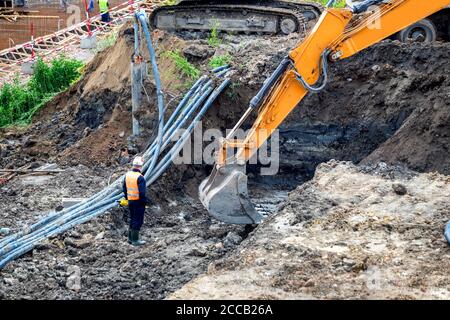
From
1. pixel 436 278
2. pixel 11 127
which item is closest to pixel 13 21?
pixel 11 127

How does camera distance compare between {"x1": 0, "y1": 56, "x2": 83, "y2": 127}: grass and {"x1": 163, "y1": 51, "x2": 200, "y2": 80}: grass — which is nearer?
→ {"x1": 163, "y1": 51, "x2": 200, "y2": 80}: grass

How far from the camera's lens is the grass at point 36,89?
18672 mm

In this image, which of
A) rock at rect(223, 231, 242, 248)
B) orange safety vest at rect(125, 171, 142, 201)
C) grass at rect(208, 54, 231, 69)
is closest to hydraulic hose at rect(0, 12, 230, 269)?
grass at rect(208, 54, 231, 69)

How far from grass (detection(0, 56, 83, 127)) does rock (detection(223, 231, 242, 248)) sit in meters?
7.99

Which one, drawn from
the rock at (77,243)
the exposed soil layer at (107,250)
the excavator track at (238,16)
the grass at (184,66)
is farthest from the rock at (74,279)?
the excavator track at (238,16)

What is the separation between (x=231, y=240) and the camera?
443 inches

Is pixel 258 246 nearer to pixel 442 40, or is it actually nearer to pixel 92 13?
pixel 442 40

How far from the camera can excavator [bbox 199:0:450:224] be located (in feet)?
37.6

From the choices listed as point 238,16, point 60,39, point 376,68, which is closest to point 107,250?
point 376,68

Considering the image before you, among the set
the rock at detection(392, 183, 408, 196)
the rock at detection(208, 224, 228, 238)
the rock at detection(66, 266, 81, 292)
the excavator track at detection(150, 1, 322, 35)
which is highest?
the excavator track at detection(150, 1, 322, 35)

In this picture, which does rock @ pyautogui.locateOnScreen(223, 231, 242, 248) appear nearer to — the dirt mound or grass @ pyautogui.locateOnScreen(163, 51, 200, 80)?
the dirt mound

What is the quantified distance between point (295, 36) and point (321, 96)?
1802 millimetres

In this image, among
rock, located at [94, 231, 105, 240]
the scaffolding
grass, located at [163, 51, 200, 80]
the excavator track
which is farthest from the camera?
the scaffolding

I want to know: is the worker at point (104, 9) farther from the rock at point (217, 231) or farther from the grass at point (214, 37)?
the rock at point (217, 231)
